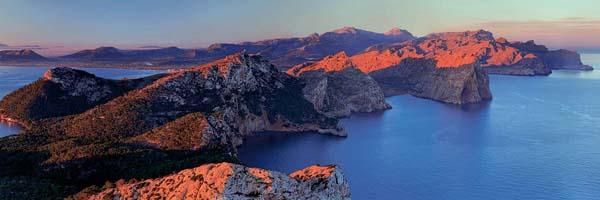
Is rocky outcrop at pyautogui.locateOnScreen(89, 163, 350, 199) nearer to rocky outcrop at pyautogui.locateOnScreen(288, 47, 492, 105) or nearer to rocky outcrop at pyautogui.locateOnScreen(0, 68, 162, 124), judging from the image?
rocky outcrop at pyautogui.locateOnScreen(0, 68, 162, 124)

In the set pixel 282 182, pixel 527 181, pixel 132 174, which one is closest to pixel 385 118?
pixel 527 181

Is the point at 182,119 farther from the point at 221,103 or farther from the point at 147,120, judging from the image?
the point at 221,103

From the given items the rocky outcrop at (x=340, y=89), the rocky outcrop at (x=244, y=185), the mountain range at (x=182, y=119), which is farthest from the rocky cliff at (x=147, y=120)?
the rocky outcrop at (x=244, y=185)

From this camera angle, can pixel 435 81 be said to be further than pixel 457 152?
Yes

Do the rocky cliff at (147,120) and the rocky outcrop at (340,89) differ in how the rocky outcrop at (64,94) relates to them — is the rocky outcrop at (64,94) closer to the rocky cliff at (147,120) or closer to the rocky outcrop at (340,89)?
the rocky cliff at (147,120)

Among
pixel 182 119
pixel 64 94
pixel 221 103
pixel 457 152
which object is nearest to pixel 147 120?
pixel 182 119

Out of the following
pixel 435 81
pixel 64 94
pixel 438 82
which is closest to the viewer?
pixel 64 94

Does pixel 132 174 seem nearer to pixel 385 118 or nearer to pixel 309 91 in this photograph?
pixel 309 91

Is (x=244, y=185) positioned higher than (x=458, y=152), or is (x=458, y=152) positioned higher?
(x=244, y=185)
